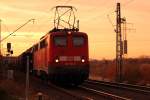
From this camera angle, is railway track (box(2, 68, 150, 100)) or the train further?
the train

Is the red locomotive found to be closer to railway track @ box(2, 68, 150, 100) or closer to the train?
the train

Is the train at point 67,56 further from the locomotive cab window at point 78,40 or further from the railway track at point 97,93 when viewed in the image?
the railway track at point 97,93

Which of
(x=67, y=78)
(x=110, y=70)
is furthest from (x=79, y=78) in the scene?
(x=110, y=70)

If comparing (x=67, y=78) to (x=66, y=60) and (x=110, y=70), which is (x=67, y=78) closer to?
(x=66, y=60)

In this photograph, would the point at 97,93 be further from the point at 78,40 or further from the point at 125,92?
the point at 78,40

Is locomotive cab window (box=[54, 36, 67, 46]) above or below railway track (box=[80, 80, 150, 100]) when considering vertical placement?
above

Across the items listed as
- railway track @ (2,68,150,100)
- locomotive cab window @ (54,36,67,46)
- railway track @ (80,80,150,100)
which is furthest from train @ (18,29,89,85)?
railway track @ (80,80,150,100)

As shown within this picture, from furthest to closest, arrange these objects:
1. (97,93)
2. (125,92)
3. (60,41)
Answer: (60,41)
(125,92)
(97,93)

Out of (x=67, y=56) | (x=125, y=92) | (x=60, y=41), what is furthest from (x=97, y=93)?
(x=60, y=41)

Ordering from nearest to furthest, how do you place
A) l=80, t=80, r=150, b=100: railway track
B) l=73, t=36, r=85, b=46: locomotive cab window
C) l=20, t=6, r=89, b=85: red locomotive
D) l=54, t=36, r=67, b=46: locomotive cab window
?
l=80, t=80, r=150, b=100: railway track → l=20, t=6, r=89, b=85: red locomotive → l=54, t=36, r=67, b=46: locomotive cab window → l=73, t=36, r=85, b=46: locomotive cab window

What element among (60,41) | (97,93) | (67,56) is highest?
(60,41)

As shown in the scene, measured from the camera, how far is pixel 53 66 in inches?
1310

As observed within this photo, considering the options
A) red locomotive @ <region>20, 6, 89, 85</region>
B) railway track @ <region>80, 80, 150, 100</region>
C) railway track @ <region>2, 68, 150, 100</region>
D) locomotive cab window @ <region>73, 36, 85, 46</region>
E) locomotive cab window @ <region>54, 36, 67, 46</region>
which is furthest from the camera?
locomotive cab window @ <region>73, 36, 85, 46</region>

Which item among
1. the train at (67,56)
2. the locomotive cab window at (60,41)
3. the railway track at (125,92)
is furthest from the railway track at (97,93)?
the locomotive cab window at (60,41)
